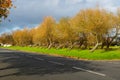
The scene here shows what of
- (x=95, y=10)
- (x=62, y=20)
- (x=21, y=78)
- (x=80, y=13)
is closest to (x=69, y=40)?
(x=62, y=20)

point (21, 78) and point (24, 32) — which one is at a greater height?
point (24, 32)

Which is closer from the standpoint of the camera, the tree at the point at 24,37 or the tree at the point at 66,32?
the tree at the point at 66,32

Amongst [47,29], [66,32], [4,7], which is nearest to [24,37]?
[47,29]

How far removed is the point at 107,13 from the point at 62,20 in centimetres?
2214

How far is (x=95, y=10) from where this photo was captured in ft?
186

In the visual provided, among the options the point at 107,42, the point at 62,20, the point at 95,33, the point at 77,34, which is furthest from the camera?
the point at 62,20

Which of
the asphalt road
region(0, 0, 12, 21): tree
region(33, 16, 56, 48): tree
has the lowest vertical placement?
the asphalt road

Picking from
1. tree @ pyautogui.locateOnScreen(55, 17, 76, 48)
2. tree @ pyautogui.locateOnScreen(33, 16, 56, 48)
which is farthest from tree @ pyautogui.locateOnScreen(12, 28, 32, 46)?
tree @ pyautogui.locateOnScreen(55, 17, 76, 48)

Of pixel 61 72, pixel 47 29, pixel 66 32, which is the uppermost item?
pixel 47 29

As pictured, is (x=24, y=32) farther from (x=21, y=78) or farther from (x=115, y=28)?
(x=21, y=78)

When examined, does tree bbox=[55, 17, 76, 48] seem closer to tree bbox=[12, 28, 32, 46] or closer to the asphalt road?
the asphalt road

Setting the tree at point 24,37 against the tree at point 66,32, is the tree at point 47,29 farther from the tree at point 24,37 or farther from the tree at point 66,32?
the tree at point 24,37

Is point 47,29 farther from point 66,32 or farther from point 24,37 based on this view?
point 24,37

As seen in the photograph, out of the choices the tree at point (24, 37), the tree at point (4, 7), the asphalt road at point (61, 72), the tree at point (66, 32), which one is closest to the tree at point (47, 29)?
the tree at point (66, 32)
